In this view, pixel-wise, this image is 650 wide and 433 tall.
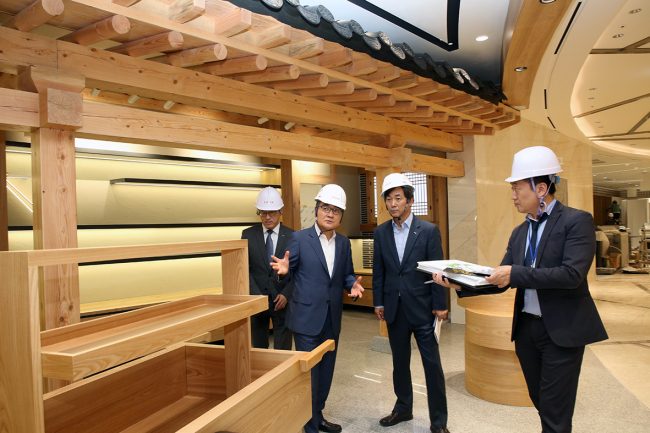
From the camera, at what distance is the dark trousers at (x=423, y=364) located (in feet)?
10.2

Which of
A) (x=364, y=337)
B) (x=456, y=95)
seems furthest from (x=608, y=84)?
(x=364, y=337)

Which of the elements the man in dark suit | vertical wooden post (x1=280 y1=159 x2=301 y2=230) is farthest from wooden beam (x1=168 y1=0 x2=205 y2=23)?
vertical wooden post (x1=280 y1=159 x2=301 y2=230)

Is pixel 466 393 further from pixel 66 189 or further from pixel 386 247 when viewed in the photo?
pixel 66 189

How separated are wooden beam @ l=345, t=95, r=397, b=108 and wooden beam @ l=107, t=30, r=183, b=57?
2.22m

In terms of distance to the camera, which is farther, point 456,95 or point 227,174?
point 227,174

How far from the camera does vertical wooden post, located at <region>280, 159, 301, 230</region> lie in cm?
605

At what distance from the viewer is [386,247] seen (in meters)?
3.34

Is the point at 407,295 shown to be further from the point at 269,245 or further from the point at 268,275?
the point at 269,245

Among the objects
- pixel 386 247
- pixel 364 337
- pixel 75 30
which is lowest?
pixel 364 337

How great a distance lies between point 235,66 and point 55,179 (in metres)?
1.51

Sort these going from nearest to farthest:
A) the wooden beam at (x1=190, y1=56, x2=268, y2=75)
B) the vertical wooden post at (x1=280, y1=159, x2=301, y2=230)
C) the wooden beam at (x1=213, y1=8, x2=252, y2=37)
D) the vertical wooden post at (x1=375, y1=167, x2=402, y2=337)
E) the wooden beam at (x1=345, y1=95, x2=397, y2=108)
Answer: the wooden beam at (x1=213, y1=8, x2=252, y2=37) → the wooden beam at (x1=190, y1=56, x2=268, y2=75) → the wooden beam at (x1=345, y1=95, x2=397, y2=108) → the vertical wooden post at (x1=375, y1=167, x2=402, y2=337) → the vertical wooden post at (x1=280, y1=159, x2=301, y2=230)

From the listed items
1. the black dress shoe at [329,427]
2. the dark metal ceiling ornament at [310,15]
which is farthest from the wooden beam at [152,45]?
the black dress shoe at [329,427]

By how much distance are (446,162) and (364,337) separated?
8.97 feet

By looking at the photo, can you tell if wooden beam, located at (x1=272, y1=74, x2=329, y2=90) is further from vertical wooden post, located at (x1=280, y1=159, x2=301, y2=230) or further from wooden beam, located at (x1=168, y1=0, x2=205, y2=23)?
vertical wooden post, located at (x1=280, y1=159, x2=301, y2=230)
